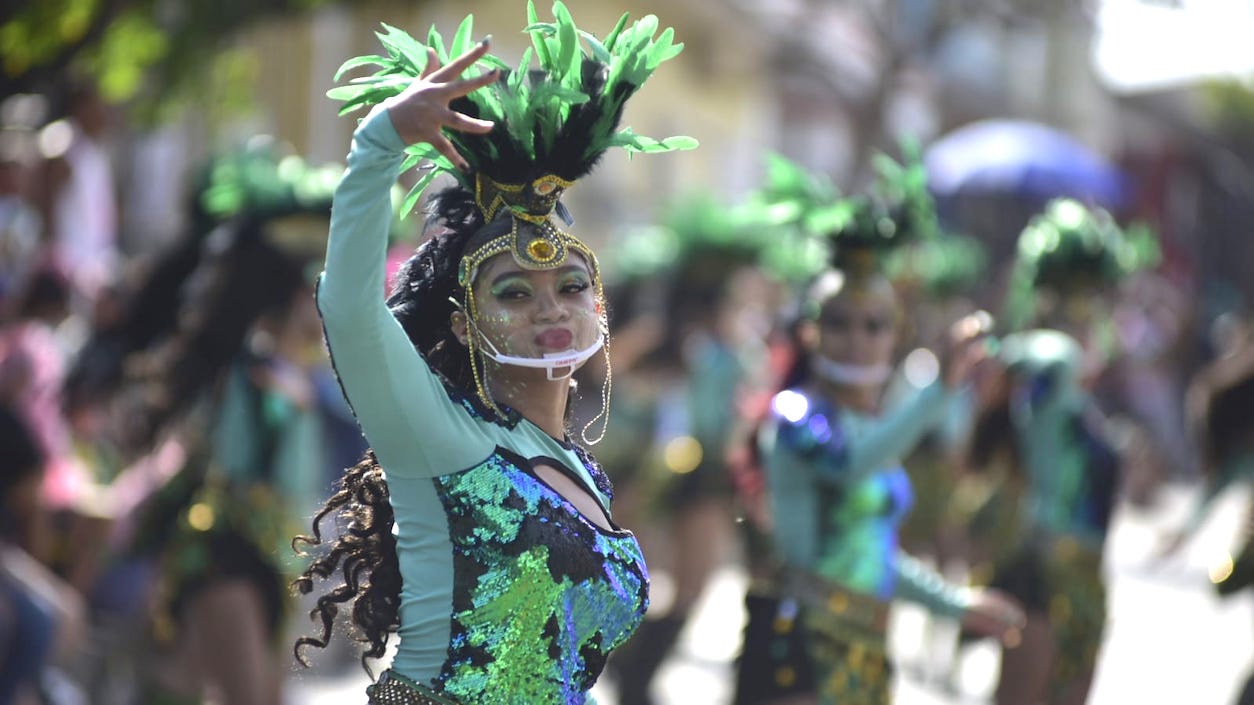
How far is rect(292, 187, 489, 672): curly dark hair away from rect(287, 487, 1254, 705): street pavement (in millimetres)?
3677

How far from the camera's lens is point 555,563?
328 cm

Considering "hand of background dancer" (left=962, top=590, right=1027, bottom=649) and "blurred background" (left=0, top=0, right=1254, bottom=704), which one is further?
"blurred background" (left=0, top=0, right=1254, bottom=704)

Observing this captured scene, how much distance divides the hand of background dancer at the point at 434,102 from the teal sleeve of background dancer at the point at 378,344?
0.09 ft

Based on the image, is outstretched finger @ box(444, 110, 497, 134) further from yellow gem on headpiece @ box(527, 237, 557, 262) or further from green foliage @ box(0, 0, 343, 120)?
green foliage @ box(0, 0, 343, 120)

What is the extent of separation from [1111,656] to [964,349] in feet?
20.3

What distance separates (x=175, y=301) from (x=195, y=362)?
36.9 inches

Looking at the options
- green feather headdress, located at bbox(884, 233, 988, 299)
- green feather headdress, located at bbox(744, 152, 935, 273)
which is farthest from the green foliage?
green feather headdress, located at bbox(744, 152, 935, 273)

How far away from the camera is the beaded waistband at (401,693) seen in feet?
10.8

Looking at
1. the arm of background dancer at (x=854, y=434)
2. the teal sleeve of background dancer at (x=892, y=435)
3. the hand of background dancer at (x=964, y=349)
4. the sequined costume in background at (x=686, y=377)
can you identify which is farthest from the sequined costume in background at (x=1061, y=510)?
the sequined costume in background at (x=686, y=377)

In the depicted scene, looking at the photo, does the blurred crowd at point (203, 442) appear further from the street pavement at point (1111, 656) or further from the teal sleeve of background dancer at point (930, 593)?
the street pavement at point (1111, 656)

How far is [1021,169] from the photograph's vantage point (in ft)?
67.2

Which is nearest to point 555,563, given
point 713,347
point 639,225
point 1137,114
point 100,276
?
point 100,276

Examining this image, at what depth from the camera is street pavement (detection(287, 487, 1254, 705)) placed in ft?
30.4

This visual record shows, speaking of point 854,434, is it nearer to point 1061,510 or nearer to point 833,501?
point 833,501
